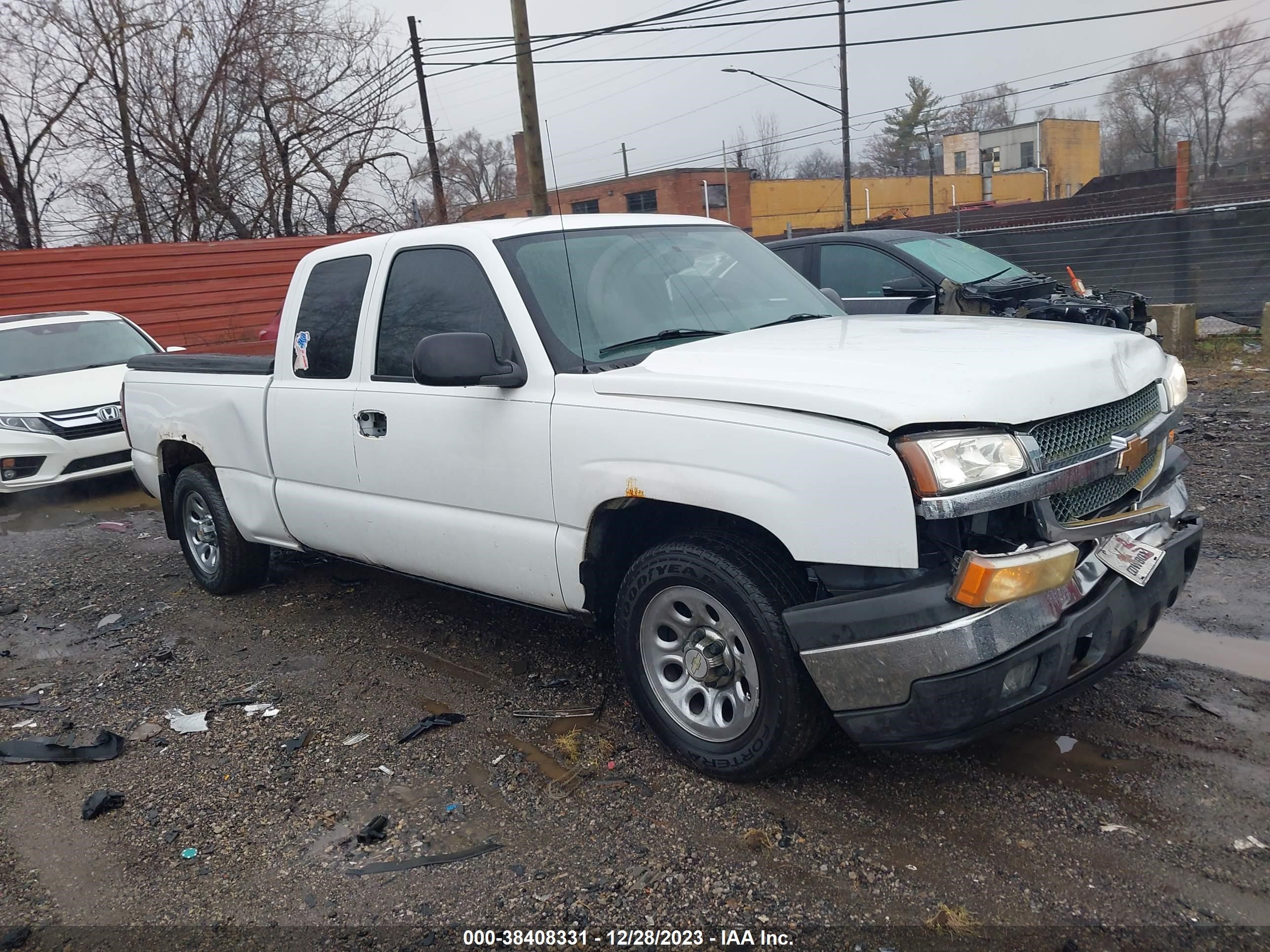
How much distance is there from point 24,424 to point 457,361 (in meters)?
6.94

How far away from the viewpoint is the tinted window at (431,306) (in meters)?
4.11

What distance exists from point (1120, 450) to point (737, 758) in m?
1.58

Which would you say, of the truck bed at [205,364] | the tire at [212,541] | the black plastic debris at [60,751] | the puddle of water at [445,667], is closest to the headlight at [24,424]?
the truck bed at [205,364]

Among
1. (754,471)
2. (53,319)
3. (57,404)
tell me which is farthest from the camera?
(53,319)

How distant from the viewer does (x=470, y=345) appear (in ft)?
12.1

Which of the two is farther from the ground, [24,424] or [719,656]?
[24,424]

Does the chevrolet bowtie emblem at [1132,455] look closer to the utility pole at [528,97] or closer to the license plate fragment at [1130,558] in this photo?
the license plate fragment at [1130,558]

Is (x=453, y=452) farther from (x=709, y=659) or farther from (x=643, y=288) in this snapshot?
(x=709, y=659)

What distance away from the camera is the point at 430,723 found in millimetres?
4180

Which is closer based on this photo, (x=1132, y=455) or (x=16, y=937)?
(x=16, y=937)

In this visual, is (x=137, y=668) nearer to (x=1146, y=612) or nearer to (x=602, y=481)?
(x=602, y=481)

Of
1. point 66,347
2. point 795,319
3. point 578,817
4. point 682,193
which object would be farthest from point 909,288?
point 682,193

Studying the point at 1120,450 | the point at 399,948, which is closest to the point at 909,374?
the point at 1120,450

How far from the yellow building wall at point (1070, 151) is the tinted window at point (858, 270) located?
209 ft
